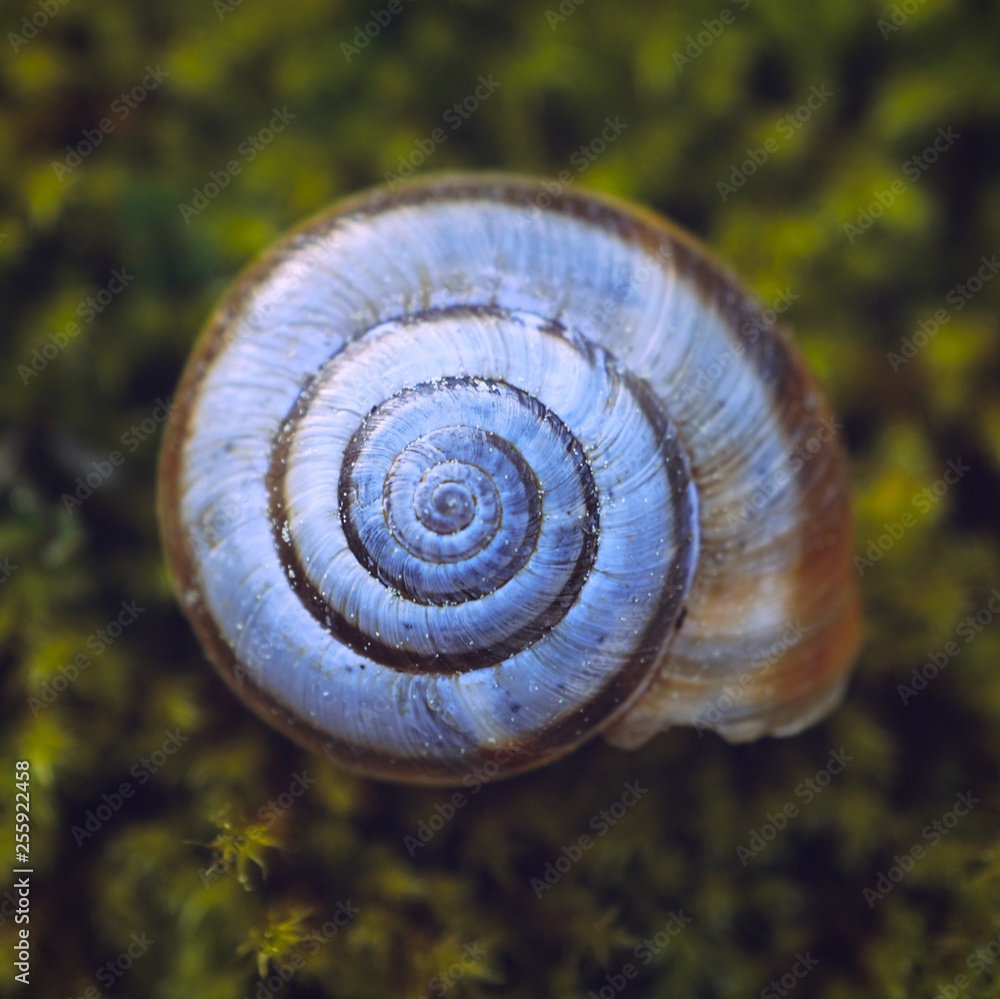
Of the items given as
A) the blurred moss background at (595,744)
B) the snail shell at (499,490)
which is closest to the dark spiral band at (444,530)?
the snail shell at (499,490)

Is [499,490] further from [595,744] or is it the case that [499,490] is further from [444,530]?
[595,744]

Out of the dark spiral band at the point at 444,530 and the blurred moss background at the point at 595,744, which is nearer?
the dark spiral band at the point at 444,530

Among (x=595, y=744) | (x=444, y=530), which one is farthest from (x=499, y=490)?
(x=595, y=744)

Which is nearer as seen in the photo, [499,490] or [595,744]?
[499,490]

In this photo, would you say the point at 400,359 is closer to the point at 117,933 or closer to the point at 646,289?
the point at 646,289

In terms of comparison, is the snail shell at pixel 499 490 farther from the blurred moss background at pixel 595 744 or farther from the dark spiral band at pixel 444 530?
the blurred moss background at pixel 595 744

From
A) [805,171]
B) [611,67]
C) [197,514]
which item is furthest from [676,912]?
[611,67]
